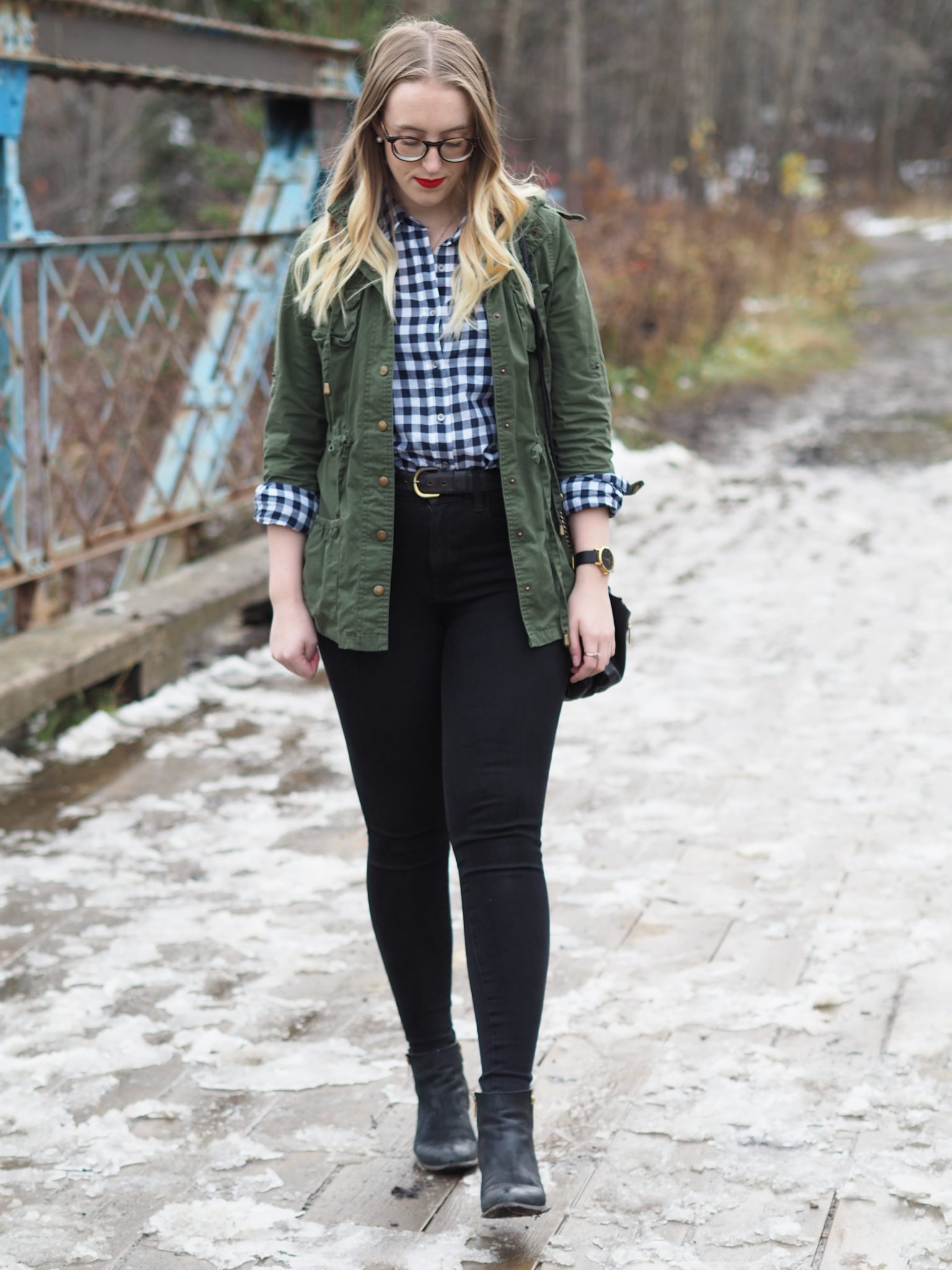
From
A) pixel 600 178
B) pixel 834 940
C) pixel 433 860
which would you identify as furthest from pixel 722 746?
pixel 600 178

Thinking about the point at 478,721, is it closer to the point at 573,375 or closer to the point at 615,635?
the point at 615,635

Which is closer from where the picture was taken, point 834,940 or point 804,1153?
point 804,1153

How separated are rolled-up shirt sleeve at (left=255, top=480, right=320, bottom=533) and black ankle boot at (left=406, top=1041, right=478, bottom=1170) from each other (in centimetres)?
92

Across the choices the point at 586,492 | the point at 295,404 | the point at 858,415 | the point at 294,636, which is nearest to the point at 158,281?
the point at 295,404

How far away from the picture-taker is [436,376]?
2324 mm

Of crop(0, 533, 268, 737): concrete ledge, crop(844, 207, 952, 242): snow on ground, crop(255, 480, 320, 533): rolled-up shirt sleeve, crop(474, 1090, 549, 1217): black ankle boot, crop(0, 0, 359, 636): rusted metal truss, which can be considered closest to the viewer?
crop(474, 1090, 549, 1217): black ankle boot

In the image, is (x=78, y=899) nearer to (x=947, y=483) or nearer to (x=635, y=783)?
(x=635, y=783)

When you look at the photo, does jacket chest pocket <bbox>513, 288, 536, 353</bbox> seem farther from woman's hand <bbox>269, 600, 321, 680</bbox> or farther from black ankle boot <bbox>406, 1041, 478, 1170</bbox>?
black ankle boot <bbox>406, 1041, 478, 1170</bbox>

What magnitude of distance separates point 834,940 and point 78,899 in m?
1.79

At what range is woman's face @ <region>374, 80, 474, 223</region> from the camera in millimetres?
2244

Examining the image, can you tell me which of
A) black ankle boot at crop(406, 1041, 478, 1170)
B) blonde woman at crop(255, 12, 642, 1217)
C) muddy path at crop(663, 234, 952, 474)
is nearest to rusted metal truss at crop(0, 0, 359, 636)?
blonde woman at crop(255, 12, 642, 1217)

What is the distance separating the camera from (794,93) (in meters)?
30.5

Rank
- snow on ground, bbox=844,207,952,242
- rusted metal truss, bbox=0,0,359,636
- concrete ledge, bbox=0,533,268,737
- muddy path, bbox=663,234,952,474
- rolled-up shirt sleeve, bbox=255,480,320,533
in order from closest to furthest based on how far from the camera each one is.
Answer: rolled-up shirt sleeve, bbox=255,480,320,533 → concrete ledge, bbox=0,533,268,737 → rusted metal truss, bbox=0,0,359,636 → muddy path, bbox=663,234,952,474 → snow on ground, bbox=844,207,952,242

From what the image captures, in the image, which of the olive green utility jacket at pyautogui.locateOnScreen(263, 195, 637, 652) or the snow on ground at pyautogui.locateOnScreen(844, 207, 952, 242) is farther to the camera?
the snow on ground at pyautogui.locateOnScreen(844, 207, 952, 242)
